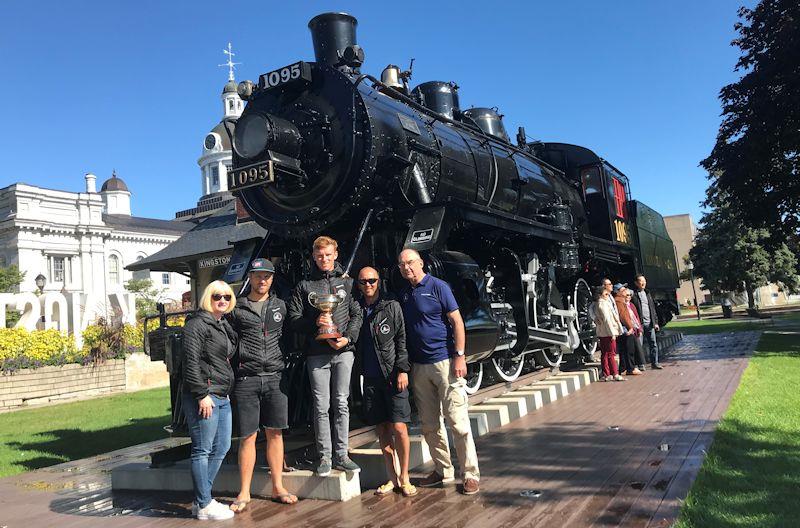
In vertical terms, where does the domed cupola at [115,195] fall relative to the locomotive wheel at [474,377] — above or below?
above

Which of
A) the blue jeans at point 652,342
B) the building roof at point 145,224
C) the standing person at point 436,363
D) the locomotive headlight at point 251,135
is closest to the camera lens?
the standing person at point 436,363

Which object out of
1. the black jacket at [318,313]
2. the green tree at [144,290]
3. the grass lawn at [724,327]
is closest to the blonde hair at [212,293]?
the black jacket at [318,313]

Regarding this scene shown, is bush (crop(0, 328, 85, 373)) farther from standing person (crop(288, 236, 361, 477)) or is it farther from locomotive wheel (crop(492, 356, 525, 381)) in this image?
standing person (crop(288, 236, 361, 477))

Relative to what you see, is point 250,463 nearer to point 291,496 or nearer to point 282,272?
point 291,496

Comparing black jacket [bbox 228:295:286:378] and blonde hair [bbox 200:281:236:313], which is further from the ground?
blonde hair [bbox 200:281:236:313]

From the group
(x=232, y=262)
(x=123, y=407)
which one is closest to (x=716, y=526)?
(x=232, y=262)

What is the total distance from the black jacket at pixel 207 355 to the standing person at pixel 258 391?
10 centimetres

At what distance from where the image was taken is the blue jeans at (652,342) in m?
10.6

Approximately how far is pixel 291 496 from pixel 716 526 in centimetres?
264

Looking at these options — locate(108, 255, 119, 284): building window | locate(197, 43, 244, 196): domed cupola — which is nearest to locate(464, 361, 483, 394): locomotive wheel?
locate(108, 255, 119, 284): building window

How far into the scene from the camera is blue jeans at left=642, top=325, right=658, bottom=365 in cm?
1064

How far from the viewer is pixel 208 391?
4.01 metres

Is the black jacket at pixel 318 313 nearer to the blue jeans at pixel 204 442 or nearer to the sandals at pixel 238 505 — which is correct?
the blue jeans at pixel 204 442

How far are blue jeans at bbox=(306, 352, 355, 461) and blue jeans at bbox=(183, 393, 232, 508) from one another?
64 cm
